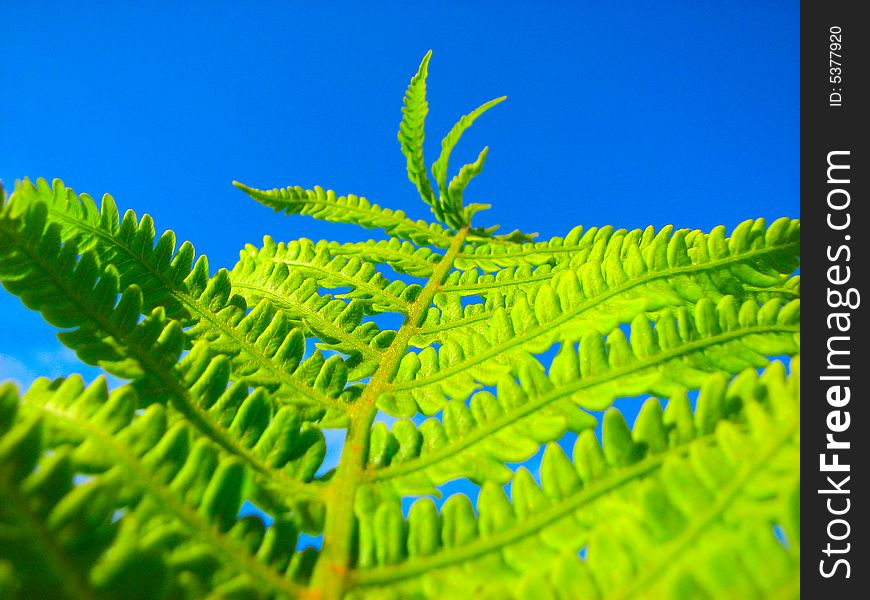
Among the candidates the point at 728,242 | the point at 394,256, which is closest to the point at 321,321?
the point at 394,256

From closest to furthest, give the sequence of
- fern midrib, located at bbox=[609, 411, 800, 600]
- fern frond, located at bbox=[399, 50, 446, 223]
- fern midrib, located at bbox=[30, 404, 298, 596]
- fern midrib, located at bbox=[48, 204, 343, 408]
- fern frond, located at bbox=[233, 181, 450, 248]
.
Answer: fern midrib, located at bbox=[609, 411, 800, 600] < fern midrib, located at bbox=[30, 404, 298, 596] < fern midrib, located at bbox=[48, 204, 343, 408] < fern frond, located at bbox=[399, 50, 446, 223] < fern frond, located at bbox=[233, 181, 450, 248]

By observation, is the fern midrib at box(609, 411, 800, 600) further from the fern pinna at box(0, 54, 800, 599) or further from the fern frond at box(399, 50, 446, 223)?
the fern frond at box(399, 50, 446, 223)

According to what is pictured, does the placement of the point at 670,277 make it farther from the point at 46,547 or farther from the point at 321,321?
the point at 46,547

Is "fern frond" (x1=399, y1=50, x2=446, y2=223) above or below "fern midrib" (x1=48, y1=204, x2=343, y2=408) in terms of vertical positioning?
above

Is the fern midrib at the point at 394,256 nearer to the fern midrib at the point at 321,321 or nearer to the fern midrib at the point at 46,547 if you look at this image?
the fern midrib at the point at 321,321

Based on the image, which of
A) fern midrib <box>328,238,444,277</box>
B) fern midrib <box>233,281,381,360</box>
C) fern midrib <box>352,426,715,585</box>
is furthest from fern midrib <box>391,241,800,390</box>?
fern midrib <box>328,238,444,277</box>

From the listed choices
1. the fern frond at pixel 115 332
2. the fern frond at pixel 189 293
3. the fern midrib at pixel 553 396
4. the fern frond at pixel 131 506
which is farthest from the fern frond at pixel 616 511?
the fern frond at pixel 189 293
